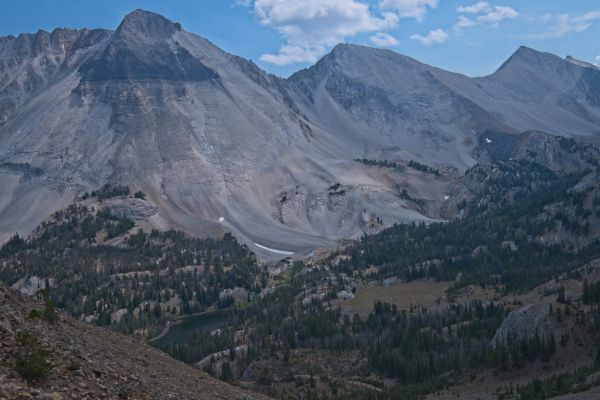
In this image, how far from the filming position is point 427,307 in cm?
13900

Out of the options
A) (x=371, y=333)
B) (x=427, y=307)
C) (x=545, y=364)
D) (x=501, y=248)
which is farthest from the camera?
(x=501, y=248)

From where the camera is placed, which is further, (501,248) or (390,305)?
(501,248)

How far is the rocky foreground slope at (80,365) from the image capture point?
26.9 m

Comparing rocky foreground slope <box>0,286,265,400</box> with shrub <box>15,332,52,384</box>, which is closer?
shrub <box>15,332,52,384</box>

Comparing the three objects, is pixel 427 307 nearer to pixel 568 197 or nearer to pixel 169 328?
pixel 169 328

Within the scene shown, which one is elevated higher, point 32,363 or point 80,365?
point 32,363

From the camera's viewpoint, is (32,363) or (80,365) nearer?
(32,363)

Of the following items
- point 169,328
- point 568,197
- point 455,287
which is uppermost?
point 568,197

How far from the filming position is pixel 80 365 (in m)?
30.7

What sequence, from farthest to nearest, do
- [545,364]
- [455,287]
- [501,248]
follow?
[501,248] < [455,287] < [545,364]

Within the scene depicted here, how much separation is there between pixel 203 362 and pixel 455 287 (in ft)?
229

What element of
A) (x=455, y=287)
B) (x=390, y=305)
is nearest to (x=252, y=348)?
(x=390, y=305)

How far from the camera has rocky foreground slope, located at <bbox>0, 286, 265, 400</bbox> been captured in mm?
26875

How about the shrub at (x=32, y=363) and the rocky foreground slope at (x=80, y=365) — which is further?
the rocky foreground slope at (x=80, y=365)
